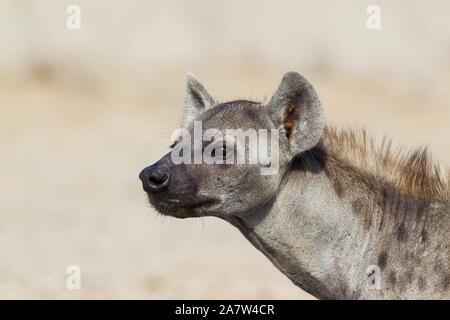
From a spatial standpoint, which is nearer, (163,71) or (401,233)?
(401,233)

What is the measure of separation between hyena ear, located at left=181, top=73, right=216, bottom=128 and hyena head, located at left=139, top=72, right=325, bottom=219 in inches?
17.4

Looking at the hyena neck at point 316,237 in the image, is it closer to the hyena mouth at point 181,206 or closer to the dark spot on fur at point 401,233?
the dark spot on fur at point 401,233

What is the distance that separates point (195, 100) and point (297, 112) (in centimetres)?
94

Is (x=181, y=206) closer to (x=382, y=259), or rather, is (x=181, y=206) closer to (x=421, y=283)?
(x=382, y=259)

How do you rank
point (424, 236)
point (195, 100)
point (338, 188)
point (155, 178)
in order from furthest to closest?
point (195, 100), point (338, 188), point (424, 236), point (155, 178)

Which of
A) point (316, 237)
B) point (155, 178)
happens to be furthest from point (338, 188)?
point (155, 178)

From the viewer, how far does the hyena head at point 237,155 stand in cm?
796

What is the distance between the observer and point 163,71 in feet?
103

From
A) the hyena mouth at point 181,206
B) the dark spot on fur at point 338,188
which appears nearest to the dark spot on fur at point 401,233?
the dark spot on fur at point 338,188

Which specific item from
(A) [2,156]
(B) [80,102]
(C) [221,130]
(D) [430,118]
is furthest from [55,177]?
(C) [221,130]

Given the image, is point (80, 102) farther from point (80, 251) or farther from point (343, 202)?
point (343, 202)

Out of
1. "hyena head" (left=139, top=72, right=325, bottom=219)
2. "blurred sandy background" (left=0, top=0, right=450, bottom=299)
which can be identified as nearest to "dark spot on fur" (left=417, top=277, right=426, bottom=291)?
"hyena head" (left=139, top=72, right=325, bottom=219)

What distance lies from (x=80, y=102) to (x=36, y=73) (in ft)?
4.05
